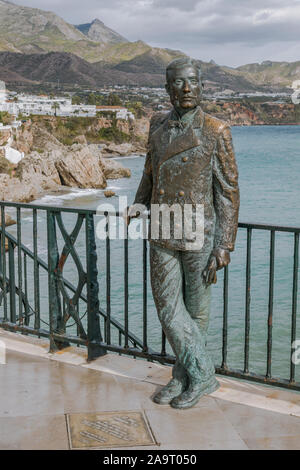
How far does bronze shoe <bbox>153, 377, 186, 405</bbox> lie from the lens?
12.5 ft

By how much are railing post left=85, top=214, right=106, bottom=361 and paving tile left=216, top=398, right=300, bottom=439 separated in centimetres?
125

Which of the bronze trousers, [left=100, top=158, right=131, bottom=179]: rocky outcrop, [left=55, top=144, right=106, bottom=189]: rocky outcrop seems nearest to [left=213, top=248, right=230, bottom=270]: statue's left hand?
the bronze trousers

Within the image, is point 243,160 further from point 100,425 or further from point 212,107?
point 212,107

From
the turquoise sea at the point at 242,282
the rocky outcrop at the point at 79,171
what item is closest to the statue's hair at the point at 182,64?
the turquoise sea at the point at 242,282

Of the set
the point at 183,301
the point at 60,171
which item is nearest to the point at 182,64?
the point at 183,301

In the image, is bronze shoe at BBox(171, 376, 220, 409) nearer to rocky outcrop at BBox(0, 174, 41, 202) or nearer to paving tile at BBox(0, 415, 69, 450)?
paving tile at BBox(0, 415, 69, 450)

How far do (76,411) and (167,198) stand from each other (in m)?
1.47

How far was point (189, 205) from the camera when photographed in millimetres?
3600

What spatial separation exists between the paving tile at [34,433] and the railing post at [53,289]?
1264 mm

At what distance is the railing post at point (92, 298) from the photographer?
4.60 metres

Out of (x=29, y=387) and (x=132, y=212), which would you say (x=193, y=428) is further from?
(x=132, y=212)

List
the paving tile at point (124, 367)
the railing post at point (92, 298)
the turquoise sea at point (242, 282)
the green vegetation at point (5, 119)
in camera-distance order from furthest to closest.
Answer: the green vegetation at point (5, 119) → the turquoise sea at point (242, 282) → the railing post at point (92, 298) → the paving tile at point (124, 367)

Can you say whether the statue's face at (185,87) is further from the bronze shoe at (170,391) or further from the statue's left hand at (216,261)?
the bronze shoe at (170,391)

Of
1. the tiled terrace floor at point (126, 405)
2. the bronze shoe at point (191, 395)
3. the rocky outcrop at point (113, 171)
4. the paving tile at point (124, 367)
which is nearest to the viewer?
the tiled terrace floor at point (126, 405)
